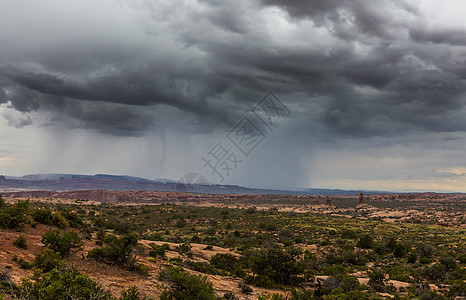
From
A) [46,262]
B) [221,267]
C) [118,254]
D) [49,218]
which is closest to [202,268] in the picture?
[221,267]

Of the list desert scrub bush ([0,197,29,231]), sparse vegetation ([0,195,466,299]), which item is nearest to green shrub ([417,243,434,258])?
sparse vegetation ([0,195,466,299])

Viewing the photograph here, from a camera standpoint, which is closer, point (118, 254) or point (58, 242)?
point (58, 242)

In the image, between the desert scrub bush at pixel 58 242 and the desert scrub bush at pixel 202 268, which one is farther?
the desert scrub bush at pixel 202 268

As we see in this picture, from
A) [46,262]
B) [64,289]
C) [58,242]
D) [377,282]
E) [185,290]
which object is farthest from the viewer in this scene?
[377,282]

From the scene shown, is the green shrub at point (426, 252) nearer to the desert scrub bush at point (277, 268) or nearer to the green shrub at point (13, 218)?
the desert scrub bush at point (277, 268)

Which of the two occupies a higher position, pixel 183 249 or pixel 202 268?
pixel 202 268

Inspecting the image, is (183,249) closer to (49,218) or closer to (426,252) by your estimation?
(49,218)

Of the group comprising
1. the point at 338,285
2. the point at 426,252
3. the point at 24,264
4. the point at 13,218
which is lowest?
the point at 426,252

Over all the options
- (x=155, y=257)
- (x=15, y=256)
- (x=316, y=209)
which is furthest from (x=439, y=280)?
(x=316, y=209)

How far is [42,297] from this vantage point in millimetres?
10812

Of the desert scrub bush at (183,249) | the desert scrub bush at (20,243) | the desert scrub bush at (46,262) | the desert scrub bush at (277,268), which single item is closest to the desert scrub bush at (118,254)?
the desert scrub bush at (46,262)

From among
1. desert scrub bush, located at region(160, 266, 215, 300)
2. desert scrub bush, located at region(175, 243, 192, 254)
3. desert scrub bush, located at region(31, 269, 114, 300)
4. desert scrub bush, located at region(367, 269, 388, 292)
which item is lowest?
desert scrub bush, located at region(175, 243, 192, 254)

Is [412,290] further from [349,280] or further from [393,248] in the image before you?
[393,248]

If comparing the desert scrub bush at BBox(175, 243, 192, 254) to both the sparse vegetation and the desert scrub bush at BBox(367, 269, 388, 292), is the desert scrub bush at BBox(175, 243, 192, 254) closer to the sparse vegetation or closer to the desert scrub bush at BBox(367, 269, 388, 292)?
the sparse vegetation
